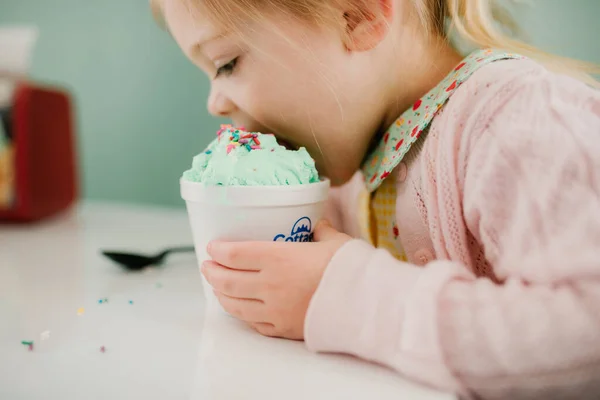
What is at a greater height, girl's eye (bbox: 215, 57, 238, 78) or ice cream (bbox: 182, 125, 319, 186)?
girl's eye (bbox: 215, 57, 238, 78)

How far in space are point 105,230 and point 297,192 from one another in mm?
611

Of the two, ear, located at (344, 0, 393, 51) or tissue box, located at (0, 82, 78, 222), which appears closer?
ear, located at (344, 0, 393, 51)

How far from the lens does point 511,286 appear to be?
34 cm

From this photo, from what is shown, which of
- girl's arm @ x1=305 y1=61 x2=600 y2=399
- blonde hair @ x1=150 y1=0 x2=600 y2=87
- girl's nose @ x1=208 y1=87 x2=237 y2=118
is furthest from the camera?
girl's nose @ x1=208 y1=87 x2=237 y2=118

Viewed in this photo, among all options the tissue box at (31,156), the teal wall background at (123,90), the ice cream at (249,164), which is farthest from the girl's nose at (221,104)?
the tissue box at (31,156)

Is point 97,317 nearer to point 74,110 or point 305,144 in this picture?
point 305,144

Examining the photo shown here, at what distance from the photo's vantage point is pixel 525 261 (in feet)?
1.11

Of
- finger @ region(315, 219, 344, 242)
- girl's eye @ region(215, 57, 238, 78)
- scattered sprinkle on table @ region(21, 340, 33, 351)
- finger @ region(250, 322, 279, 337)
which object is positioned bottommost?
scattered sprinkle on table @ region(21, 340, 33, 351)

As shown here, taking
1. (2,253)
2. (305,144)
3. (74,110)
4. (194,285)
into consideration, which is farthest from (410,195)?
(74,110)

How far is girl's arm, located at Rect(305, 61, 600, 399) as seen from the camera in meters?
0.32

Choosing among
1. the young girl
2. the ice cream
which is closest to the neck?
the young girl

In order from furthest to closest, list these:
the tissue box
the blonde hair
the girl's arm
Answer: the tissue box → the blonde hair → the girl's arm

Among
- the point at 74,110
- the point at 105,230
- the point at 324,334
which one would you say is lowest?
the point at 105,230

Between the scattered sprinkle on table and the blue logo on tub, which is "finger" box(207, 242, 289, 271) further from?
the scattered sprinkle on table
